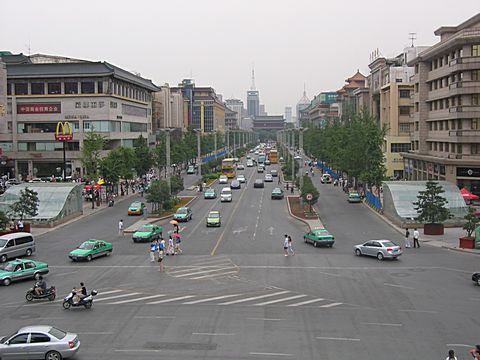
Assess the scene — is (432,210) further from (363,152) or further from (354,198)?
(363,152)

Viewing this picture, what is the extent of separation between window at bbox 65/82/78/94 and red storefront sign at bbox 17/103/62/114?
9.27 feet

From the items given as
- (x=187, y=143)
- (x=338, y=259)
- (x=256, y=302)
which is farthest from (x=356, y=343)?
(x=187, y=143)

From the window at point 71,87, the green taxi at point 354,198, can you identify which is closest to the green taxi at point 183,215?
the green taxi at point 354,198

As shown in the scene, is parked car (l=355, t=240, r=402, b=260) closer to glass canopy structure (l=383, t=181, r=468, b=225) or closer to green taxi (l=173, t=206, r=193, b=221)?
glass canopy structure (l=383, t=181, r=468, b=225)

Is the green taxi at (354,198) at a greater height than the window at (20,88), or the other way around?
the window at (20,88)

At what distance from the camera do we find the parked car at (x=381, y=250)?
38938mm

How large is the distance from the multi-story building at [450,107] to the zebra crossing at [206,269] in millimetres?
41736

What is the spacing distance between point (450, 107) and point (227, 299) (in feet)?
175

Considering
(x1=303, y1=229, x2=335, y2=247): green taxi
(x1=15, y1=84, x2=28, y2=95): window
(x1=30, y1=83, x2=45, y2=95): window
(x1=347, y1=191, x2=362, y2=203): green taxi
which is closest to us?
(x1=303, y1=229, x2=335, y2=247): green taxi

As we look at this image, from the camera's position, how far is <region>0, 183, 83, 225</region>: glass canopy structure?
2260 inches

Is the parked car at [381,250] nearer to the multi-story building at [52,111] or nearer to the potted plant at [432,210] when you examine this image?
the potted plant at [432,210]

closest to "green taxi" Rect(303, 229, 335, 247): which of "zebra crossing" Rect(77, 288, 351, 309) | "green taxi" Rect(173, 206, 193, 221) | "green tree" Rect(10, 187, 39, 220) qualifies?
"zebra crossing" Rect(77, 288, 351, 309)

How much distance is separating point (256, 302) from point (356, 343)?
711 centimetres

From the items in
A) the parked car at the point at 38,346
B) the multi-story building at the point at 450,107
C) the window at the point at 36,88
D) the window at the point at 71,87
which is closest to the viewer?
the parked car at the point at 38,346
